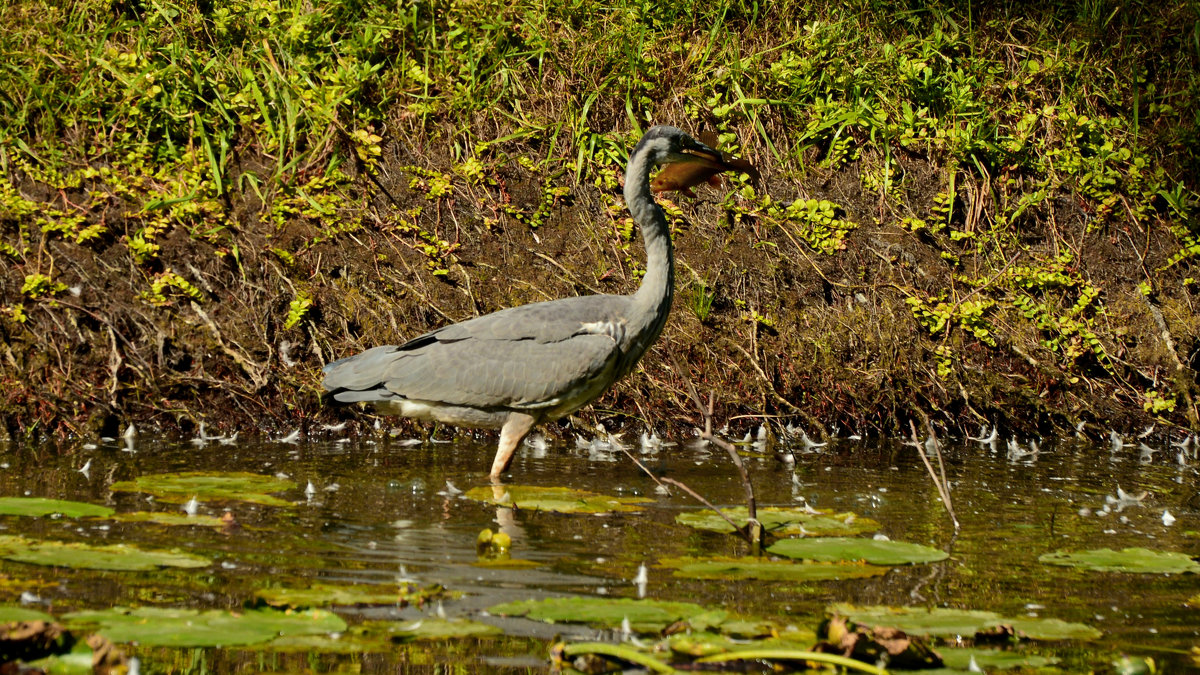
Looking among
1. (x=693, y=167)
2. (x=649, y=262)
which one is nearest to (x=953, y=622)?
(x=649, y=262)

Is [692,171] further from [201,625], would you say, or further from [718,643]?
[201,625]

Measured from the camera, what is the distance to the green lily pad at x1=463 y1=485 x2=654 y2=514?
18.2 ft

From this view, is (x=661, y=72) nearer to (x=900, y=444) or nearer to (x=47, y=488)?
(x=900, y=444)

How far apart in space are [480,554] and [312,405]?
332 cm

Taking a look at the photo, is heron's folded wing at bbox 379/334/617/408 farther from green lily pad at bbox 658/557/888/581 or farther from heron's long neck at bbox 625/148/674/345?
green lily pad at bbox 658/557/888/581

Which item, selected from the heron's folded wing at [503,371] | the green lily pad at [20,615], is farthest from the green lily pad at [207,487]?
the green lily pad at [20,615]

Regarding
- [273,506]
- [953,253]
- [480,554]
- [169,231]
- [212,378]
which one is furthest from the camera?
[953,253]

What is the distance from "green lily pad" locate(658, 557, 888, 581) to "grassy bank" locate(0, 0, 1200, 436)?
11.2ft

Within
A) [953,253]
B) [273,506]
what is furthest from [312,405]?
[953,253]

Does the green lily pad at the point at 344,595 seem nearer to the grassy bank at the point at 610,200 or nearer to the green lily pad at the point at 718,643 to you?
the green lily pad at the point at 718,643

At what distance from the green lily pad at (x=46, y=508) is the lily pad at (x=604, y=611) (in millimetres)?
2135

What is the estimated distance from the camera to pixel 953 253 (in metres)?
9.09

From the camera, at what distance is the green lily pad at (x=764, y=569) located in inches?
173

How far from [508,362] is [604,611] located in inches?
121
